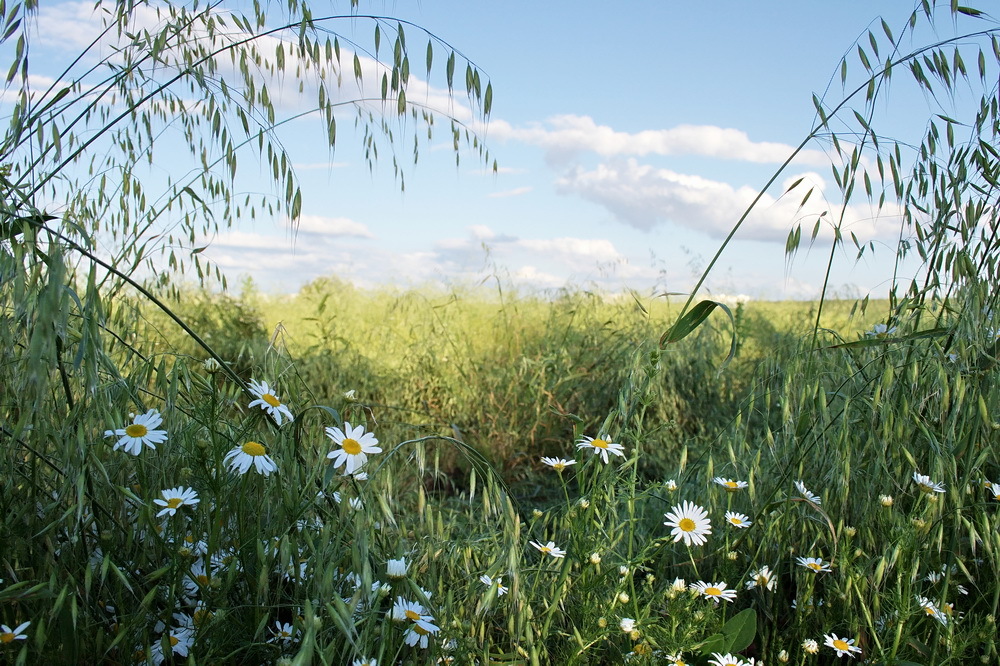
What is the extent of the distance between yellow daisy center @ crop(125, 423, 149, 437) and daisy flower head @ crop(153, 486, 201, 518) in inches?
3.8

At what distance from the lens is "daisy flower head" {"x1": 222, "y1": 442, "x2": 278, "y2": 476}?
3.61 ft

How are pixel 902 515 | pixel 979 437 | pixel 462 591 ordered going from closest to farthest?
pixel 462 591 < pixel 902 515 < pixel 979 437

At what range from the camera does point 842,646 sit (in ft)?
4.36

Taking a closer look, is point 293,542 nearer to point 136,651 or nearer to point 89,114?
Answer: point 136,651

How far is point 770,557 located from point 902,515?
0.88ft

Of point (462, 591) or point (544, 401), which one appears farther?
point (544, 401)

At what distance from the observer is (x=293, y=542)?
1.15 metres

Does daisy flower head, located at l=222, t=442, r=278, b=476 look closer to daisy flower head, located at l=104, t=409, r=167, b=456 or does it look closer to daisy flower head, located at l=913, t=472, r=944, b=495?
daisy flower head, located at l=104, t=409, r=167, b=456

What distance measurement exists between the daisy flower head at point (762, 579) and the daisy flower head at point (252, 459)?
89 cm

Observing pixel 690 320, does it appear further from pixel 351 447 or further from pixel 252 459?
pixel 252 459

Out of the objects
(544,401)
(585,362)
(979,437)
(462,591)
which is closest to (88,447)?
(462,591)

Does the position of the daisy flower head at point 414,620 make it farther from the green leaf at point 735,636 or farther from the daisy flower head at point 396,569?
the green leaf at point 735,636

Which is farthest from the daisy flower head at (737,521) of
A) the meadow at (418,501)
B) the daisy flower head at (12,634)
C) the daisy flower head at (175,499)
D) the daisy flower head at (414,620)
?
the daisy flower head at (12,634)

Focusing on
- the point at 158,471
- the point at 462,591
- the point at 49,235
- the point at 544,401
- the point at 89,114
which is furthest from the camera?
the point at 544,401
